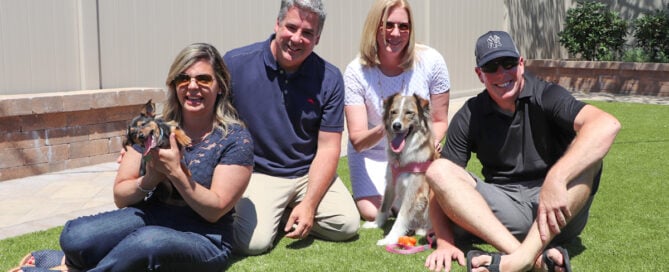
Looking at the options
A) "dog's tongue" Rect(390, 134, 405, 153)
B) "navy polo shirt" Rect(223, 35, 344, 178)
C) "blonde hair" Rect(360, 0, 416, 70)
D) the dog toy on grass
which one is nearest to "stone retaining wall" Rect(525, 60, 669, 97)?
"blonde hair" Rect(360, 0, 416, 70)

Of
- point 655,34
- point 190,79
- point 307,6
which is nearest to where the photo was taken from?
point 190,79

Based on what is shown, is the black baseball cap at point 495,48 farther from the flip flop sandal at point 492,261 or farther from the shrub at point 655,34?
the shrub at point 655,34

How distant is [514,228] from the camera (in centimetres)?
412

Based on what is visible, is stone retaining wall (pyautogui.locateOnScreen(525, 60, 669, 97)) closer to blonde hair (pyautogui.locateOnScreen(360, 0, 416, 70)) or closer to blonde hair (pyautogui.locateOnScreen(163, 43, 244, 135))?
blonde hair (pyautogui.locateOnScreen(360, 0, 416, 70))

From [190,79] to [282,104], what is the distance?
35.7 inches

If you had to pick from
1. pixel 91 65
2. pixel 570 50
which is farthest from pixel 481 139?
pixel 570 50

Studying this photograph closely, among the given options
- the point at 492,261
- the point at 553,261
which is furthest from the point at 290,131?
the point at 553,261

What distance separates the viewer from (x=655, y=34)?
1677 centimetres

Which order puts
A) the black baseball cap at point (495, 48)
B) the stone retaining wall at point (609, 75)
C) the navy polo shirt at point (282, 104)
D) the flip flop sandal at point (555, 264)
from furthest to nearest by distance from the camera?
the stone retaining wall at point (609, 75), the navy polo shirt at point (282, 104), the black baseball cap at point (495, 48), the flip flop sandal at point (555, 264)

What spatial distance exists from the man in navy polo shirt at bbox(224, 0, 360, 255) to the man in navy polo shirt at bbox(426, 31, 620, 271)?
0.78 meters

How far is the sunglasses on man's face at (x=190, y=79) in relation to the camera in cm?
382

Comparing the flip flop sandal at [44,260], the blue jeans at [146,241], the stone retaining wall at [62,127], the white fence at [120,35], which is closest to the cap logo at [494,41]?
the blue jeans at [146,241]

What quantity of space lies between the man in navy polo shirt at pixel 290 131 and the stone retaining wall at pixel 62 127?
3.22 metres

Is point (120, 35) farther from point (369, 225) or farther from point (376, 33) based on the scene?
point (369, 225)
